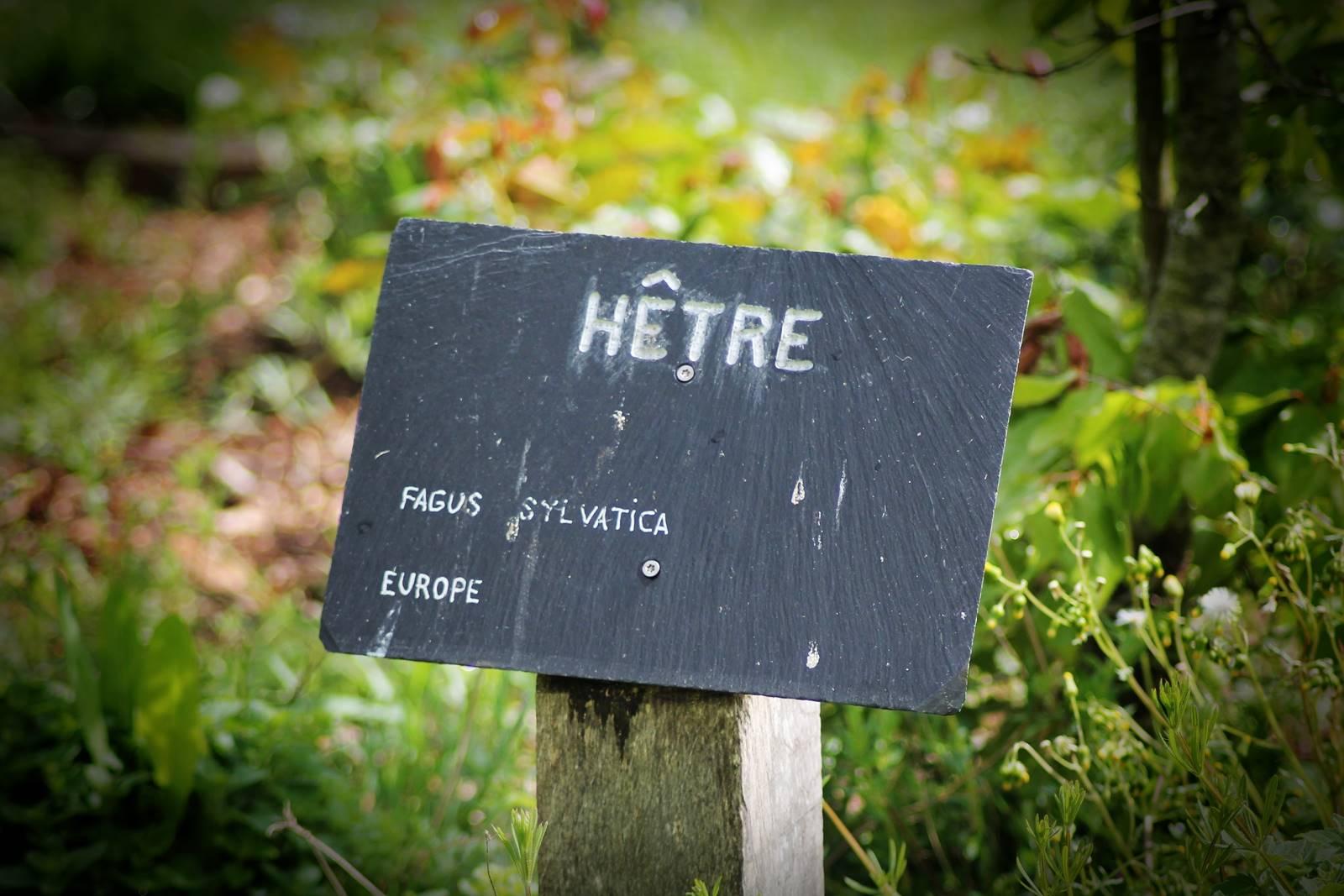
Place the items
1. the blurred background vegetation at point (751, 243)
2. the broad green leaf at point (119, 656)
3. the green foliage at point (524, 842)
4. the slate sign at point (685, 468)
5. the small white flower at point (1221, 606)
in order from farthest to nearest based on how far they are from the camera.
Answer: the broad green leaf at point (119, 656) < the blurred background vegetation at point (751, 243) < the small white flower at point (1221, 606) < the slate sign at point (685, 468) < the green foliage at point (524, 842)

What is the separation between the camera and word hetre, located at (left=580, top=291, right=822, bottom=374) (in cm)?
125

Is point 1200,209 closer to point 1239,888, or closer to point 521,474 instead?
point 1239,888

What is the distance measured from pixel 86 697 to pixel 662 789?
3.44ft

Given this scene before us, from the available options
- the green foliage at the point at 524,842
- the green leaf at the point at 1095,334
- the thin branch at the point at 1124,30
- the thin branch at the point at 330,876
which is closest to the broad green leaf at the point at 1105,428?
the green leaf at the point at 1095,334

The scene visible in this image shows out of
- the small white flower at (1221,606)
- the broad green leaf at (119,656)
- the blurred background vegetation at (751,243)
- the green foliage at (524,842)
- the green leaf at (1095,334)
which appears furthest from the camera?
the broad green leaf at (119,656)

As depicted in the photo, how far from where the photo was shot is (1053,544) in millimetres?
1546

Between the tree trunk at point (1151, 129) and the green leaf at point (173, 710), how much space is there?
1.76m

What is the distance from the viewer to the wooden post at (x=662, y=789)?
126 cm

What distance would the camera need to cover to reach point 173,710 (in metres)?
1.72

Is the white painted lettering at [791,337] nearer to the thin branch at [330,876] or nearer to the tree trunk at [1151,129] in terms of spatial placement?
the thin branch at [330,876]

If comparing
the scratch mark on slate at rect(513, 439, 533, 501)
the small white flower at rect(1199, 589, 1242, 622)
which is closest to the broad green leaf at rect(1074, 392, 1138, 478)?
the small white flower at rect(1199, 589, 1242, 622)

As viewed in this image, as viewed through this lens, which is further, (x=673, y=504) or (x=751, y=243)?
(x=751, y=243)

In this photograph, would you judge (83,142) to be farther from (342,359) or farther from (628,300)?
(628,300)

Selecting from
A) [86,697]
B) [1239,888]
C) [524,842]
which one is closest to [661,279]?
[524,842]
